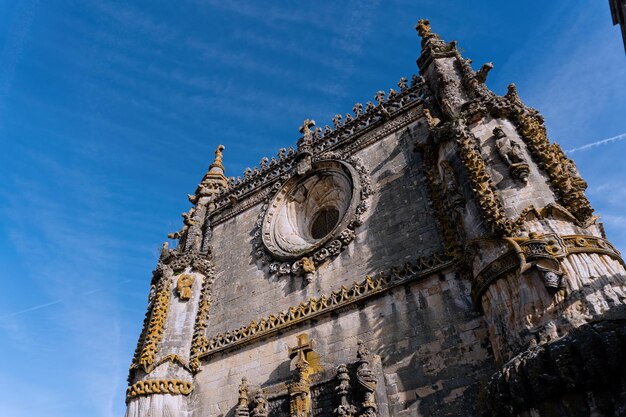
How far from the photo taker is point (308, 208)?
14.6 metres

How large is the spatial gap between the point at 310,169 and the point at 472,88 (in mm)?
5436

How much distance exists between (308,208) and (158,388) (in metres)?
6.50

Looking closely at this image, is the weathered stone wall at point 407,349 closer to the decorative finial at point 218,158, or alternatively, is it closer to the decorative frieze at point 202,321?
the decorative frieze at point 202,321

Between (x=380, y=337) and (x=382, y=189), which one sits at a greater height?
(x=382, y=189)

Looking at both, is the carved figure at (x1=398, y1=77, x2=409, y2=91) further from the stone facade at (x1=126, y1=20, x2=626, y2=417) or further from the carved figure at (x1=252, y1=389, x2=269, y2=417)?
the carved figure at (x1=252, y1=389, x2=269, y2=417)

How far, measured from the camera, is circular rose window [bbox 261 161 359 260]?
13258mm

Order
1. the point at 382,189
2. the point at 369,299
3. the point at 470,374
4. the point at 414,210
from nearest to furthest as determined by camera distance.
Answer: the point at 470,374
the point at 369,299
the point at 414,210
the point at 382,189

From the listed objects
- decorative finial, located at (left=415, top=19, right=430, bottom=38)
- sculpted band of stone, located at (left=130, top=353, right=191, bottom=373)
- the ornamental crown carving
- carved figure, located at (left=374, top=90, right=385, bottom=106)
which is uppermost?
decorative finial, located at (left=415, top=19, right=430, bottom=38)

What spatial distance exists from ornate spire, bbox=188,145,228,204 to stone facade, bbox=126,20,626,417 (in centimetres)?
192

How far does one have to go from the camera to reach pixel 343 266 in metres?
11.2

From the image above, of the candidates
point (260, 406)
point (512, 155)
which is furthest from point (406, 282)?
point (260, 406)

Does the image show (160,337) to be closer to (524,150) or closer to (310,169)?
(310,169)

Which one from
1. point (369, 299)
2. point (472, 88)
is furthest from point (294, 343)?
point (472, 88)

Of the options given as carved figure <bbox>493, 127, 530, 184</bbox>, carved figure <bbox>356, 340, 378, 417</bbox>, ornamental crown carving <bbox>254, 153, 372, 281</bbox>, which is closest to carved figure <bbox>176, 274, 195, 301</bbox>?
ornamental crown carving <bbox>254, 153, 372, 281</bbox>
